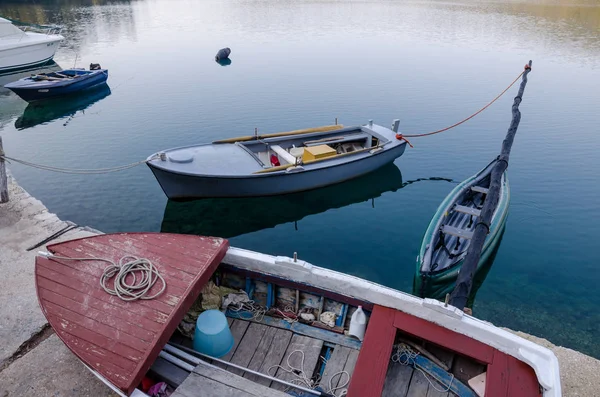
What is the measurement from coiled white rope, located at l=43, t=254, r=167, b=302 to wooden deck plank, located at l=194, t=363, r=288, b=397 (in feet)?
4.70

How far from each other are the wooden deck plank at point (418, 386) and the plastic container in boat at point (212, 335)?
3.14 m

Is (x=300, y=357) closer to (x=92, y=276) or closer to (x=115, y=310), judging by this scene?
(x=115, y=310)

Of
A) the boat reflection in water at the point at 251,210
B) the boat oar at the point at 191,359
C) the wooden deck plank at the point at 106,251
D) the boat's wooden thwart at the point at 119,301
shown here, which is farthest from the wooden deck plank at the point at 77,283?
the boat reflection in water at the point at 251,210

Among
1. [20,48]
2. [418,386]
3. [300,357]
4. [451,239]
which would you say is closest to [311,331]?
[300,357]

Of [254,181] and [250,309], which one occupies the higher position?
[250,309]

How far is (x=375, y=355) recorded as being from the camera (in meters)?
5.92

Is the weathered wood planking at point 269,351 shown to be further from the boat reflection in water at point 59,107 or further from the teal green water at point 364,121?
the boat reflection in water at point 59,107

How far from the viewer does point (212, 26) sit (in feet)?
181

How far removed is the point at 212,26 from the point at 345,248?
50996 millimetres

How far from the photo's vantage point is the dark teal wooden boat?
10.6 metres

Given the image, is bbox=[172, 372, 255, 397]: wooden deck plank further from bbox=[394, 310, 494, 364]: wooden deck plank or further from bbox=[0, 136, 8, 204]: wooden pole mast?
bbox=[0, 136, 8, 204]: wooden pole mast

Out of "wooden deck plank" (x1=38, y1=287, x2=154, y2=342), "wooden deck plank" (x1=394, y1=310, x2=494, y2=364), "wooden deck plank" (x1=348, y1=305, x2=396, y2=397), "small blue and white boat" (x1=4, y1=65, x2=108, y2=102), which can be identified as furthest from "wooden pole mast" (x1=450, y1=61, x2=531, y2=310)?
"small blue and white boat" (x1=4, y1=65, x2=108, y2=102)

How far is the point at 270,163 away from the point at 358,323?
419 inches

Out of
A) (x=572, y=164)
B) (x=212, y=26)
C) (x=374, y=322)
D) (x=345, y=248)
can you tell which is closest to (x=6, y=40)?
(x=212, y=26)
